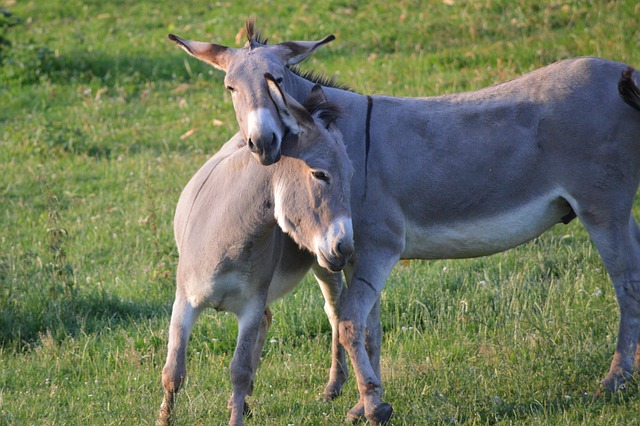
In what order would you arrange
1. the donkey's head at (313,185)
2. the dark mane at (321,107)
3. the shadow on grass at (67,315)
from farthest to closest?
the shadow on grass at (67,315) → the dark mane at (321,107) → the donkey's head at (313,185)

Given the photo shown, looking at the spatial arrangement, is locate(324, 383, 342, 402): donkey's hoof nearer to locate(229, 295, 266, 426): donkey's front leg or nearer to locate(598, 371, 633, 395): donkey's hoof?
locate(229, 295, 266, 426): donkey's front leg

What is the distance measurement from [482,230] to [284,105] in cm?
168

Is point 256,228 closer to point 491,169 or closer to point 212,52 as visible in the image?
point 212,52

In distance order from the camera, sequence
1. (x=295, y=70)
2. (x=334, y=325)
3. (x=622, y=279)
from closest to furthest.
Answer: (x=622, y=279), (x=295, y=70), (x=334, y=325)

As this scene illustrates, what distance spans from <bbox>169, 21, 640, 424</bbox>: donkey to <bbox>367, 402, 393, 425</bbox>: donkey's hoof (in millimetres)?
260

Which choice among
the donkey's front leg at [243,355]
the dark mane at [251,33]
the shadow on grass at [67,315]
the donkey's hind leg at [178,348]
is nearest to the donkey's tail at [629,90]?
the dark mane at [251,33]

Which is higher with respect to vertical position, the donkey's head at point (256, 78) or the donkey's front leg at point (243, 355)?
the donkey's head at point (256, 78)

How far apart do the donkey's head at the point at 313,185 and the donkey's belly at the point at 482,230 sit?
0.99 m

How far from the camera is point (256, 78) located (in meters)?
4.93

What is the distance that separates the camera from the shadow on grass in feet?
22.0

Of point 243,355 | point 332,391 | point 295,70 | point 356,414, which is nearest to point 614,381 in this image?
point 356,414

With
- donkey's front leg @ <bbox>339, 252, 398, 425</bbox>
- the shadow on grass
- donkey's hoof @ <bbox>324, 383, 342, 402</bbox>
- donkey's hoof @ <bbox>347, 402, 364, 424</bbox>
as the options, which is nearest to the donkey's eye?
donkey's front leg @ <bbox>339, 252, 398, 425</bbox>

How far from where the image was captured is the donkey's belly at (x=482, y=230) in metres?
5.43

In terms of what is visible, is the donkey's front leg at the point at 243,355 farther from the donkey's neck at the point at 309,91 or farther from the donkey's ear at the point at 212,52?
the donkey's ear at the point at 212,52
